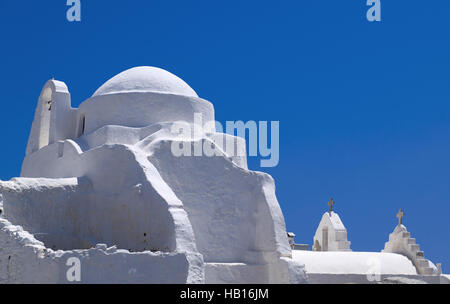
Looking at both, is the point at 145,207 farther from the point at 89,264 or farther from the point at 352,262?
the point at 352,262

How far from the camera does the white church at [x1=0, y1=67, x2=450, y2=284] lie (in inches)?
537

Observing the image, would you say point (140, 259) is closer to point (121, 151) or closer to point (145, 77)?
point (121, 151)

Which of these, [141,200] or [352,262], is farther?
[352,262]

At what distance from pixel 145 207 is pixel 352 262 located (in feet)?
27.8

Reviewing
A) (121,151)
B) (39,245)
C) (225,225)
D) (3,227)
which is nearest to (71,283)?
(39,245)

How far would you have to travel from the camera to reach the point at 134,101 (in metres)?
19.1

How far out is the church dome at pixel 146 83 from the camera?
776 inches

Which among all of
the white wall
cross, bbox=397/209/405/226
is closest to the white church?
the white wall

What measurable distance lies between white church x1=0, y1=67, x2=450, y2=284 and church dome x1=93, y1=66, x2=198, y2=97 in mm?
45

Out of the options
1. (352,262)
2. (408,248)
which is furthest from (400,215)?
(352,262)

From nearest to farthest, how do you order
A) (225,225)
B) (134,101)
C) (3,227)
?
(3,227)
(225,225)
(134,101)

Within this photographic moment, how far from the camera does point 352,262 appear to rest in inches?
837
